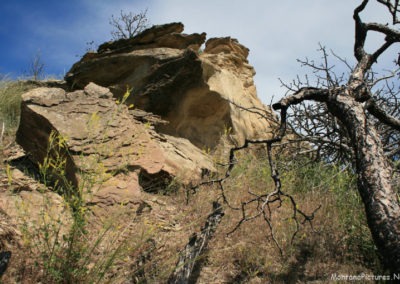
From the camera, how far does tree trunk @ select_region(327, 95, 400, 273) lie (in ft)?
8.41

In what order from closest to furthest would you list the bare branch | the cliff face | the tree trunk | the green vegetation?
the tree trunk
the green vegetation
the bare branch
the cliff face

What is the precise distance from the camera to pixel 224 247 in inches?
173

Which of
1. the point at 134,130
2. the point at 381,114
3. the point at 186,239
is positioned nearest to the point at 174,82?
the point at 134,130

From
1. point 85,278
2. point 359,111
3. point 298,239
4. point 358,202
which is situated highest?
point 359,111

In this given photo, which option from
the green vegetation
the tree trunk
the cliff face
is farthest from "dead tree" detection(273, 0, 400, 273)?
the cliff face

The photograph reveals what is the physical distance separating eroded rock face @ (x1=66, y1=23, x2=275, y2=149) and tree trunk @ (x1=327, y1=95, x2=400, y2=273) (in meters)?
3.71

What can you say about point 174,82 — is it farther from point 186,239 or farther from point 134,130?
point 186,239

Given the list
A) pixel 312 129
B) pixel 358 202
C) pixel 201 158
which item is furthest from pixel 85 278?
pixel 312 129

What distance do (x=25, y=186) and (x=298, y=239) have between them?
11.0ft

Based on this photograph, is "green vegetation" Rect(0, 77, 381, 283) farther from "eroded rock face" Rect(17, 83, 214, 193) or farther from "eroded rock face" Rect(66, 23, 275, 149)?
"eroded rock face" Rect(66, 23, 275, 149)

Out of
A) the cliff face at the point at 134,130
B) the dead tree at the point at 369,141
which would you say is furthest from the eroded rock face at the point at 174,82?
the dead tree at the point at 369,141

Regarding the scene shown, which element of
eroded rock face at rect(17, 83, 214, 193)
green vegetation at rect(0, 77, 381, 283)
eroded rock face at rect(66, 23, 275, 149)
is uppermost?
eroded rock face at rect(66, 23, 275, 149)

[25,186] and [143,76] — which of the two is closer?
[25,186]

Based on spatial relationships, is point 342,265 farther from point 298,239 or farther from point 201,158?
point 201,158
